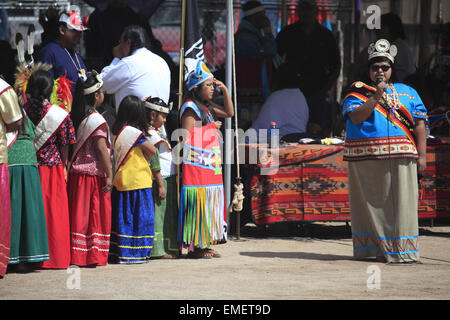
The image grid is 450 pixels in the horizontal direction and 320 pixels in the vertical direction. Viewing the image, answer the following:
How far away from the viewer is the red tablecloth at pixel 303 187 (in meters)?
8.18

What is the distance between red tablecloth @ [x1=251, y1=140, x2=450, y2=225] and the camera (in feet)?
26.8

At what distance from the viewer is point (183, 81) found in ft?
24.8

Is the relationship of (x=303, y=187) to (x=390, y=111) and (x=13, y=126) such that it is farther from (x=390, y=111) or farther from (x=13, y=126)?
(x=13, y=126)

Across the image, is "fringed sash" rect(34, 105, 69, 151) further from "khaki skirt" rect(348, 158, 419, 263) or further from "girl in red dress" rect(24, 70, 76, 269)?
"khaki skirt" rect(348, 158, 419, 263)

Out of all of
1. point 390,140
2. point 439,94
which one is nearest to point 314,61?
point 439,94

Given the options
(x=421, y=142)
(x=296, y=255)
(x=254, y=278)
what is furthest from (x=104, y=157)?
(x=421, y=142)

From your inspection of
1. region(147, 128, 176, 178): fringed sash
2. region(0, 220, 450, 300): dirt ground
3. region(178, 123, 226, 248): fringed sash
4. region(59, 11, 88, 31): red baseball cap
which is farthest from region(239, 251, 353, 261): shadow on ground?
region(59, 11, 88, 31): red baseball cap

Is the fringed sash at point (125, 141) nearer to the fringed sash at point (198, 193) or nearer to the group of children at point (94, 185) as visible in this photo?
the group of children at point (94, 185)

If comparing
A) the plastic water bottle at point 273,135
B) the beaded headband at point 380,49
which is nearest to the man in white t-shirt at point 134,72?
the plastic water bottle at point 273,135

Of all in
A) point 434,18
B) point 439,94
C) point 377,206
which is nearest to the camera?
point 377,206

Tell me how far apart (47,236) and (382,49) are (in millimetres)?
3186

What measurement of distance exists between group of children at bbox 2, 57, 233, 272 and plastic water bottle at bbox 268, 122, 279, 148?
147 cm

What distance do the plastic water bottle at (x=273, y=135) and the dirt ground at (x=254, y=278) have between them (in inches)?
46.7

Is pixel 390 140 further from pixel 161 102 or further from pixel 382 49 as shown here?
pixel 161 102
